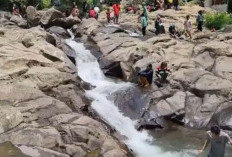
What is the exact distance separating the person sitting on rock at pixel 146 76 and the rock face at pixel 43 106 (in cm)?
308

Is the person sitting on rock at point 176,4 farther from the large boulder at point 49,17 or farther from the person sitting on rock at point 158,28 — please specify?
the large boulder at point 49,17

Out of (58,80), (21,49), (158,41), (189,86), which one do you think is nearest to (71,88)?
(58,80)

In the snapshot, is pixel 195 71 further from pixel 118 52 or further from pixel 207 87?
pixel 118 52

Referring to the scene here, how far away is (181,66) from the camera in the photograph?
74.1ft

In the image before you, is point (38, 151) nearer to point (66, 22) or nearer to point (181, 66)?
point (181, 66)

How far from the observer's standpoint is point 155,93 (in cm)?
2012

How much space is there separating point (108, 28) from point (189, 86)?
10262mm

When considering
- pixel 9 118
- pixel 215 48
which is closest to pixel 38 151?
pixel 9 118

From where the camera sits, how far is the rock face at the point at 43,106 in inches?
532

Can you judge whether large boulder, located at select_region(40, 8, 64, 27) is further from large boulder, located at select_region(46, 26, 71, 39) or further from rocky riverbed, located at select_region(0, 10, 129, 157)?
rocky riverbed, located at select_region(0, 10, 129, 157)

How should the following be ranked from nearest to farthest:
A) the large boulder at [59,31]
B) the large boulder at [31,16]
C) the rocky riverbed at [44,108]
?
1. the rocky riverbed at [44,108]
2. the large boulder at [59,31]
3. the large boulder at [31,16]

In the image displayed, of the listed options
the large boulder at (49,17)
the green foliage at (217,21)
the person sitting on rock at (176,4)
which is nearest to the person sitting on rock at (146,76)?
the green foliage at (217,21)

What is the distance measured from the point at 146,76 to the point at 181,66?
266cm

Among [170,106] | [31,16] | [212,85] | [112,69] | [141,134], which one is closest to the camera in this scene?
[141,134]
